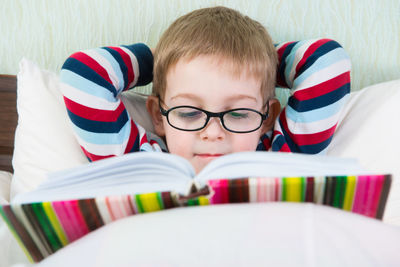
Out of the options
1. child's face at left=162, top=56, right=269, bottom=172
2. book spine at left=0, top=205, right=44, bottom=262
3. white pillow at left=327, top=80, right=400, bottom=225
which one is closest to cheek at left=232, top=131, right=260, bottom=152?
child's face at left=162, top=56, right=269, bottom=172

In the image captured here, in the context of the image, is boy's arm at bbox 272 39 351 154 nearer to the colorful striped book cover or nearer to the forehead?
the forehead

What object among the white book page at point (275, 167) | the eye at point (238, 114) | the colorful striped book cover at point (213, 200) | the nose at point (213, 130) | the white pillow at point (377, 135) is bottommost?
the white pillow at point (377, 135)

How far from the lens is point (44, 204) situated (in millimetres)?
410

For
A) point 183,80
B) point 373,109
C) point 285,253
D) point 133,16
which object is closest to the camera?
point 285,253

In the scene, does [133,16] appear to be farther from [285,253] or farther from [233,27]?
[285,253]

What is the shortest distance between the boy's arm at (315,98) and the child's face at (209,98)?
0.10m

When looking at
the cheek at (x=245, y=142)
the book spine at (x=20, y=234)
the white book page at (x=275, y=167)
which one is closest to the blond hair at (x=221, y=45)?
the cheek at (x=245, y=142)

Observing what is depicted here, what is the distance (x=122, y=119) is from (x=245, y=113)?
0.97 feet

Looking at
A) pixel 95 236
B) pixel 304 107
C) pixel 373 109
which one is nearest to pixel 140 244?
pixel 95 236

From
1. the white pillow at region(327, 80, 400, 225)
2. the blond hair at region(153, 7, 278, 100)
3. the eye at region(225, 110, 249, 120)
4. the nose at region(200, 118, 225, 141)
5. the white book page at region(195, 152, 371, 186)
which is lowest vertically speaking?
the white pillow at region(327, 80, 400, 225)

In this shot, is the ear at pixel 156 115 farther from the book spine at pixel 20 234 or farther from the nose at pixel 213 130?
the book spine at pixel 20 234

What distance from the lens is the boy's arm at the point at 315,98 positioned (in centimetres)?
77

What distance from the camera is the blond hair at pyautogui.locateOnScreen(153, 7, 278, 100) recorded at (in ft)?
2.38

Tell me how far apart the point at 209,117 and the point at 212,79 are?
8 centimetres
